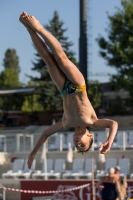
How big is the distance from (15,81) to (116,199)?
40.5 meters

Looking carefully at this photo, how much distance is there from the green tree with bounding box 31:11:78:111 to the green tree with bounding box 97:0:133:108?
962 cm

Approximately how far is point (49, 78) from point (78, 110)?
2998 cm

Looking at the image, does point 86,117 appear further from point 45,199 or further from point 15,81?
point 15,81

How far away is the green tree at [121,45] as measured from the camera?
2390cm

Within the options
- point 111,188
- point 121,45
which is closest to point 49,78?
point 121,45

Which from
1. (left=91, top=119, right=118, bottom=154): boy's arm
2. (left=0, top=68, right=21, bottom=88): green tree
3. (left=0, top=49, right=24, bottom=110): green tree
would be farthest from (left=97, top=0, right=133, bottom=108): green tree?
(left=0, top=68, right=21, bottom=88): green tree

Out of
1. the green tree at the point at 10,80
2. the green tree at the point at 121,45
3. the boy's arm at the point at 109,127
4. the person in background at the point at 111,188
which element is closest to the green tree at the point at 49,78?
the green tree at the point at 10,80

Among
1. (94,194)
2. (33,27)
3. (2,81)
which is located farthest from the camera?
(2,81)

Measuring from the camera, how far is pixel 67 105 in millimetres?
A: 6227

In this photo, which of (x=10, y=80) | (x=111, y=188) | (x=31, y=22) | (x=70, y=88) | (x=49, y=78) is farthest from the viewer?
(x=10, y=80)

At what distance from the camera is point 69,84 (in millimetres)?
6102

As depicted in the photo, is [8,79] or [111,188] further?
[8,79]

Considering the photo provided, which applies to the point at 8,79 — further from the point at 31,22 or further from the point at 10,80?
the point at 31,22

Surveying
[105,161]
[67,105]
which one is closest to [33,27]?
[67,105]
